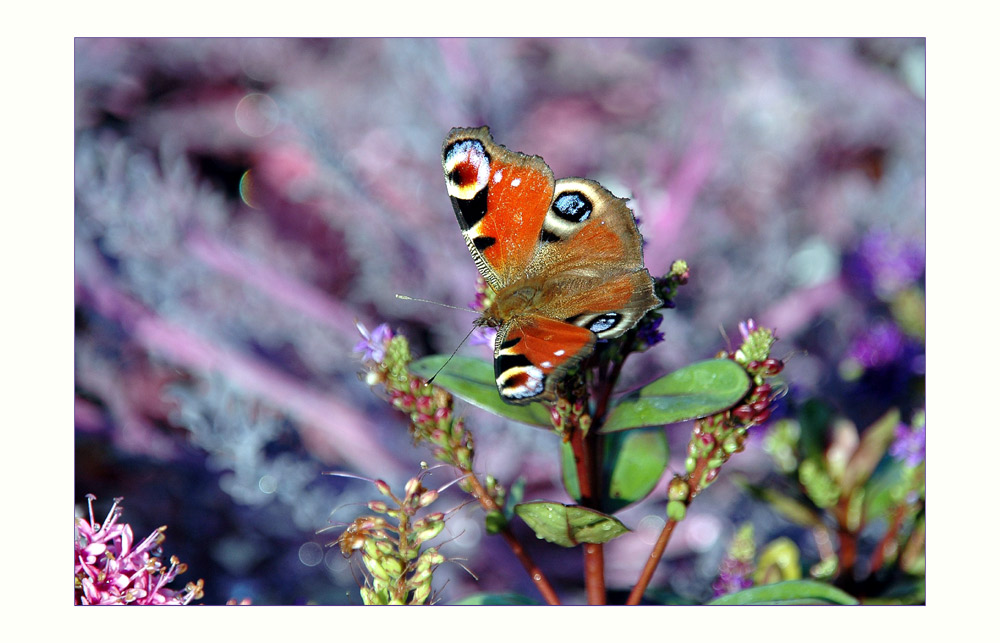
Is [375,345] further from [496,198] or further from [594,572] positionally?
[594,572]

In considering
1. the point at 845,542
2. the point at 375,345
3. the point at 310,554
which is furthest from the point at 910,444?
the point at 310,554

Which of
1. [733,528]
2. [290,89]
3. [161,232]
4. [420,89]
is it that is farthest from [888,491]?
[161,232]

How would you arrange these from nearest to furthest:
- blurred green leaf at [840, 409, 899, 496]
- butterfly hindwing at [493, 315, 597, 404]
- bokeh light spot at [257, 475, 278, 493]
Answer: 1. butterfly hindwing at [493, 315, 597, 404]
2. blurred green leaf at [840, 409, 899, 496]
3. bokeh light spot at [257, 475, 278, 493]

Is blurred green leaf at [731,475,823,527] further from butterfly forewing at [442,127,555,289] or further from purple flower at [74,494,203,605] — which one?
purple flower at [74,494,203,605]

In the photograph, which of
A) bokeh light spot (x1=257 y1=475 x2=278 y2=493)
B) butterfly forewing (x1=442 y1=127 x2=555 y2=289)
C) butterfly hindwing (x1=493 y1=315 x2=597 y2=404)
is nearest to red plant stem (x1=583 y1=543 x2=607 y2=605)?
butterfly hindwing (x1=493 y1=315 x2=597 y2=404)

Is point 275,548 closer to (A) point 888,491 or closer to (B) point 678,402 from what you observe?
(B) point 678,402
